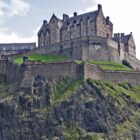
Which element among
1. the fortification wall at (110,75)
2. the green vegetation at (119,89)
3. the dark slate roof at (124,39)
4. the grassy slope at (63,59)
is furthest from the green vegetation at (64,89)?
the dark slate roof at (124,39)

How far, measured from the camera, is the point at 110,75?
112m

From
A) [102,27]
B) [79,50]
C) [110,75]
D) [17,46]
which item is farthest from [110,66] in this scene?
[17,46]

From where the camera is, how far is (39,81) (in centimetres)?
10756

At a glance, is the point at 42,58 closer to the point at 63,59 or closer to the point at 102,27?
the point at 63,59

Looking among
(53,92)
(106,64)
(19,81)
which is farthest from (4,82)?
(106,64)

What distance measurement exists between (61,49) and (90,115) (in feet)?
73.0

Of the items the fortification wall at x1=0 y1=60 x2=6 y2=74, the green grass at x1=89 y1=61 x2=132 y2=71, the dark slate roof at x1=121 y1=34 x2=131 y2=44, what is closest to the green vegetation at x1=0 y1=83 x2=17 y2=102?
the fortification wall at x1=0 y1=60 x2=6 y2=74

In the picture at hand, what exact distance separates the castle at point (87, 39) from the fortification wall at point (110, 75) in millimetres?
7684

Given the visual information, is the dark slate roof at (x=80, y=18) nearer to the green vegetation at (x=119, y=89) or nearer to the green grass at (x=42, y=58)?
the green grass at (x=42, y=58)

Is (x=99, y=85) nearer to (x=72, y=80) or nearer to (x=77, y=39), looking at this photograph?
(x=72, y=80)

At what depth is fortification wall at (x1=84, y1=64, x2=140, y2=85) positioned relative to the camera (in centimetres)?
10906

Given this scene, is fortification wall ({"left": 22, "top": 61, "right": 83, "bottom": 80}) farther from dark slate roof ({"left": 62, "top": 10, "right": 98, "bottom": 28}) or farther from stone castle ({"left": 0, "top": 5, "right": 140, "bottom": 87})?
dark slate roof ({"left": 62, "top": 10, "right": 98, "bottom": 28})

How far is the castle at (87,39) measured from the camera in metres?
118

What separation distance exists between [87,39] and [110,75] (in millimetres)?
9832
